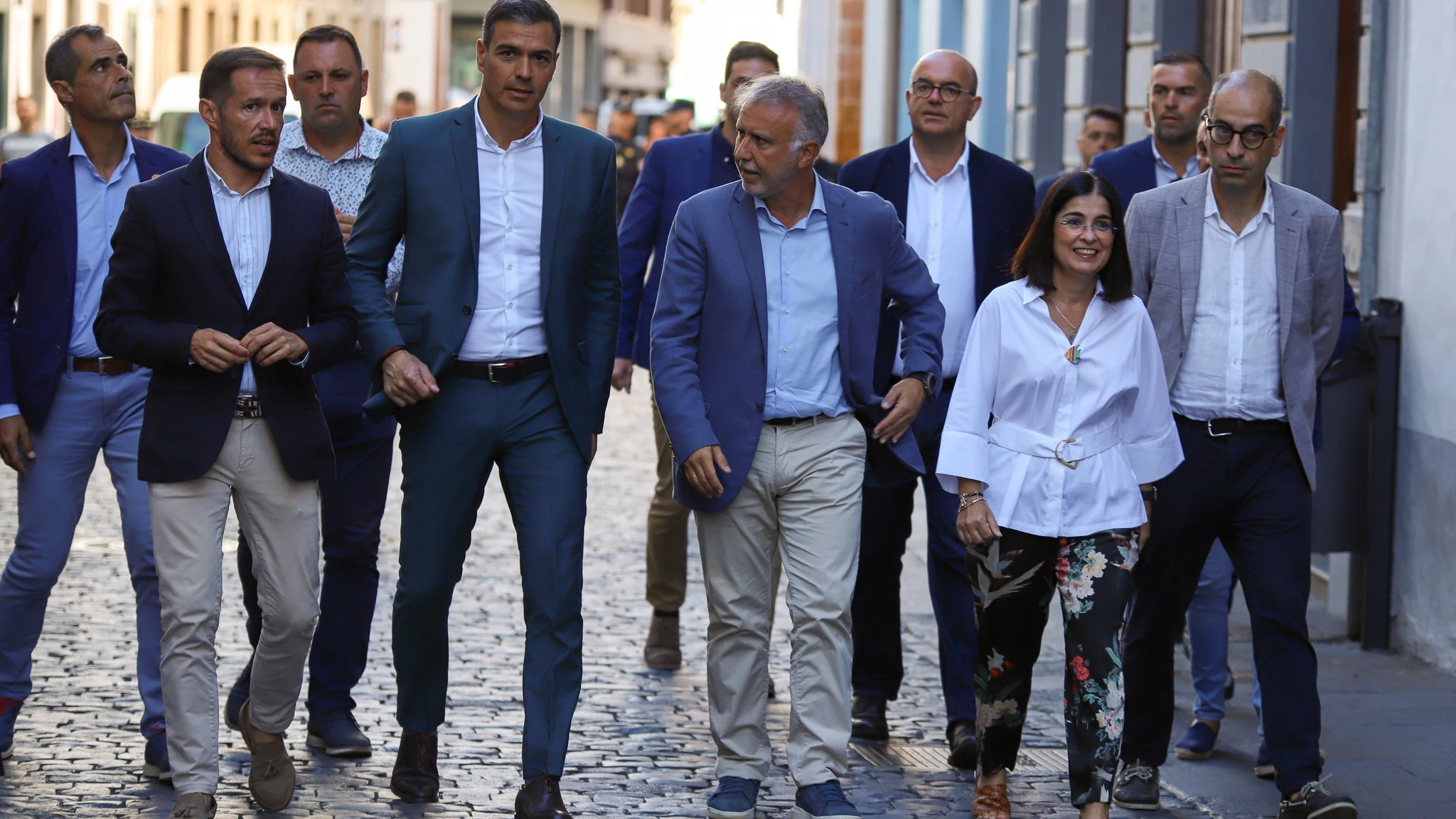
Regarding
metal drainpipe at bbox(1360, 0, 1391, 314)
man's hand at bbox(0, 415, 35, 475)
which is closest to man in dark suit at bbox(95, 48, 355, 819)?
man's hand at bbox(0, 415, 35, 475)

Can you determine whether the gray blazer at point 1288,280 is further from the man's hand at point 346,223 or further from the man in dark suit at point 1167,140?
the man's hand at point 346,223

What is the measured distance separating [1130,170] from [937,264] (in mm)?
1084

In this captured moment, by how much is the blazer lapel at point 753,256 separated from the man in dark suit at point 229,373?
105cm

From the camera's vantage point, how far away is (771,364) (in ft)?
18.7

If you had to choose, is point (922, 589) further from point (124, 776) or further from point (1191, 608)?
point (124, 776)

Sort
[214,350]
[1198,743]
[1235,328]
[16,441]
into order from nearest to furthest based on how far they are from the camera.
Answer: [214,350] → [1235,328] → [16,441] → [1198,743]

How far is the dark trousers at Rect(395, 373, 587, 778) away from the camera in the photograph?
18.5 ft

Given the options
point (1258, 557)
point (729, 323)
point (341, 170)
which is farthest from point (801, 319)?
point (341, 170)

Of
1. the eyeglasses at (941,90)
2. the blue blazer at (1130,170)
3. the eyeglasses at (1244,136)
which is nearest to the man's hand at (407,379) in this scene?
the eyeglasses at (941,90)

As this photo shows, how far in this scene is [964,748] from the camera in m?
6.41

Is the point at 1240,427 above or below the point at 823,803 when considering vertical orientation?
above

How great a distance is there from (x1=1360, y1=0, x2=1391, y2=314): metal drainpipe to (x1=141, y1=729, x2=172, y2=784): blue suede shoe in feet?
16.7

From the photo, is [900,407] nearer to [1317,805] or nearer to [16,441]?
[1317,805]

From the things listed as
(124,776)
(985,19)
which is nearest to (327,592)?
(124,776)
